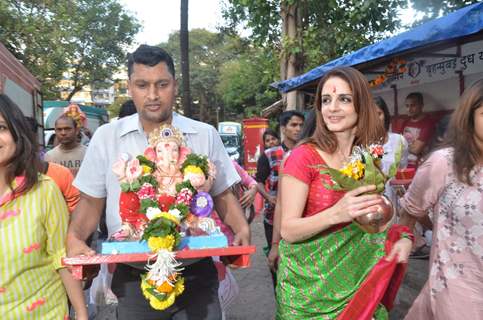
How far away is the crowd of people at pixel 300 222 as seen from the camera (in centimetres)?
212

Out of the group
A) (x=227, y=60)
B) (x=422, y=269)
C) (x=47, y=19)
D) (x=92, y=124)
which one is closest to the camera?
(x=422, y=269)

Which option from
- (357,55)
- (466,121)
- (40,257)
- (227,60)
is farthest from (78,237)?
(227,60)

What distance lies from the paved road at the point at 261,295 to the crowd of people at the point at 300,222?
2448mm

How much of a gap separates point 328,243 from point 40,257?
1.32 metres

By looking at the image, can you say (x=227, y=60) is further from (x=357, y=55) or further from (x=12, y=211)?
(x=12, y=211)

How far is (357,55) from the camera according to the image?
6664 mm

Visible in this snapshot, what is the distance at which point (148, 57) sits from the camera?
7.71 feet

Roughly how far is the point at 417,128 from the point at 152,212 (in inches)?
221

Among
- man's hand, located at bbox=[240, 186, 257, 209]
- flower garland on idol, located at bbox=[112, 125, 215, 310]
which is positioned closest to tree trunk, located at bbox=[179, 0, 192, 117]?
man's hand, located at bbox=[240, 186, 257, 209]

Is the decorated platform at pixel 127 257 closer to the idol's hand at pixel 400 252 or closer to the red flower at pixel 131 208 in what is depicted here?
the red flower at pixel 131 208

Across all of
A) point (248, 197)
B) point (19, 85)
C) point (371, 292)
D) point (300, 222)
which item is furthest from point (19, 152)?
point (19, 85)

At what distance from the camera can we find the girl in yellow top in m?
2.04

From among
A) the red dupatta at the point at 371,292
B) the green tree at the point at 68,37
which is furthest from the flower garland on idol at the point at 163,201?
the green tree at the point at 68,37

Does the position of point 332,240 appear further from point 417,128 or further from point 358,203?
point 417,128
